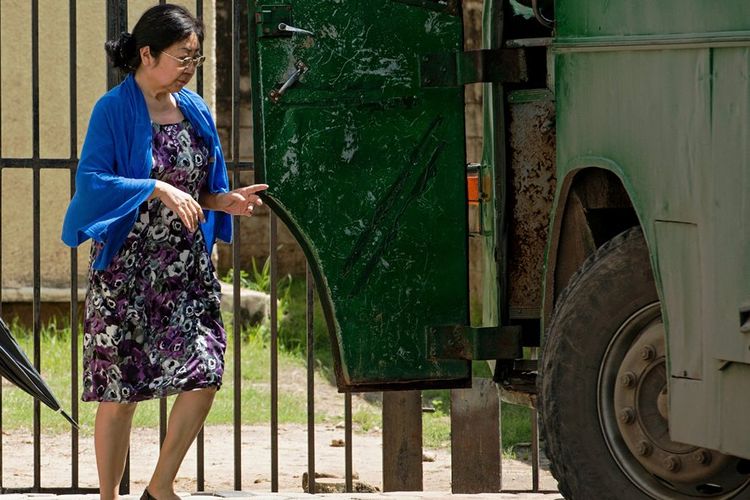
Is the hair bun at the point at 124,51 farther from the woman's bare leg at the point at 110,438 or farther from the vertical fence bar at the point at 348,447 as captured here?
the vertical fence bar at the point at 348,447

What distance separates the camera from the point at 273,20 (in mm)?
4570

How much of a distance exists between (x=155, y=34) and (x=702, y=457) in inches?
82.3

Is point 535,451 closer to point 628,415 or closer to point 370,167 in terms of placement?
point 370,167

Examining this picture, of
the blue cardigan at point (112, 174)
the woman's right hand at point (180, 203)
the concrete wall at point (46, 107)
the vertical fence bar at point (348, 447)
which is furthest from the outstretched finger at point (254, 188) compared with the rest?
the concrete wall at point (46, 107)

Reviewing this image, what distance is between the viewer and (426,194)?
467cm

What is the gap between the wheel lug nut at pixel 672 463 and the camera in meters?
3.60

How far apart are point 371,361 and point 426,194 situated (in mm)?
531

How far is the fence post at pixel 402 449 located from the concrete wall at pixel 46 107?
3.92m

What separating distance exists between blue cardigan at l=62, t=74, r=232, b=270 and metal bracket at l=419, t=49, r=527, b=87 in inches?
33.7

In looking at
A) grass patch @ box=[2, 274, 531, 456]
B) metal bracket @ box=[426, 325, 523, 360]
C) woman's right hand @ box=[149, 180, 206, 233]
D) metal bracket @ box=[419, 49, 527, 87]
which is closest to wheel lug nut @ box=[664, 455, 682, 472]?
metal bracket @ box=[426, 325, 523, 360]

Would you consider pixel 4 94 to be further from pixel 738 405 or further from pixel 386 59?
pixel 738 405

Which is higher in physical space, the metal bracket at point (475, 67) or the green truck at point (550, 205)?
the metal bracket at point (475, 67)

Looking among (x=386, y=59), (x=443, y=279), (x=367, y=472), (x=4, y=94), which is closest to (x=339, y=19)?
(x=386, y=59)

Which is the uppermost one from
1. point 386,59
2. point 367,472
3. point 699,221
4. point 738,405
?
point 386,59
